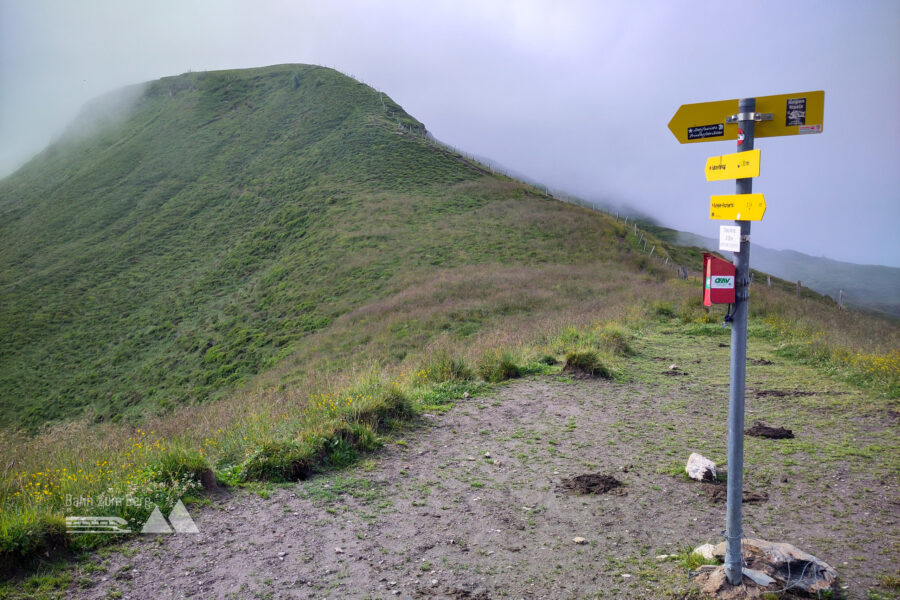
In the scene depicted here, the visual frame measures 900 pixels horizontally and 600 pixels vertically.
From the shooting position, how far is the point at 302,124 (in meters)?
57.2

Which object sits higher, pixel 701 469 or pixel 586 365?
pixel 586 365

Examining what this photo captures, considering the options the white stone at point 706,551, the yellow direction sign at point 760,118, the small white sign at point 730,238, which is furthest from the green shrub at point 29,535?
the yellow direction sign at point 760,118

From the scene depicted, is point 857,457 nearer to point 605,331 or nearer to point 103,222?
point 605,331

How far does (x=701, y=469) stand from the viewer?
503cm

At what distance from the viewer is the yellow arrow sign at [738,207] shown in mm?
2799

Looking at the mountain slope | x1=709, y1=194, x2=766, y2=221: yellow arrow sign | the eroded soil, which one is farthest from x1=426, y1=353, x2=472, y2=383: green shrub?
the mountain slope

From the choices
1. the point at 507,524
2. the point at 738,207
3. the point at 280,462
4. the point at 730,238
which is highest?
the point at 738,207

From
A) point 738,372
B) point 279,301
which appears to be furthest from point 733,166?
point 279,301

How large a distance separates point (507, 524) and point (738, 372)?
→ 2382 millimetres

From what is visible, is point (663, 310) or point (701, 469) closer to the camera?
point (701, 469)

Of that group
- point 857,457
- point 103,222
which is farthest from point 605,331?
point 103,222

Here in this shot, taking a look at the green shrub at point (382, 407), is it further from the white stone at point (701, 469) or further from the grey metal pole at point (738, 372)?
the grey metal pole at point (738, 372)

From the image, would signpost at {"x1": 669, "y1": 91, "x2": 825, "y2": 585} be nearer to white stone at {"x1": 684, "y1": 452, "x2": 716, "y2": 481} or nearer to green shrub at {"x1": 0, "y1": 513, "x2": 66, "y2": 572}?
white stone at {"x1": 684, "y1": 452, "x2": 716, "y2": 481}

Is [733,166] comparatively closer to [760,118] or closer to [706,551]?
[760,118]
